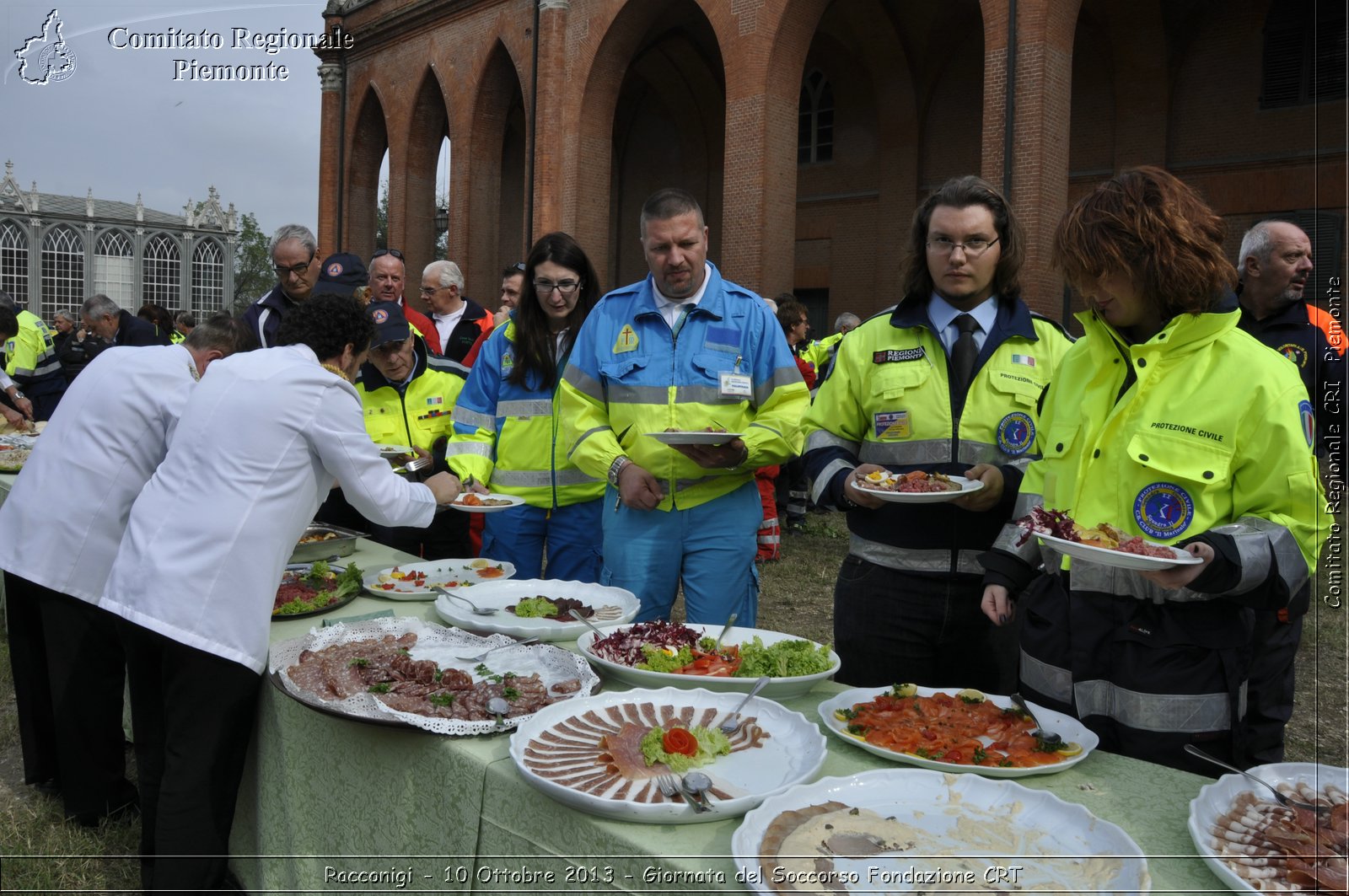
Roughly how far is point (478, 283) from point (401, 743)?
68.7ft

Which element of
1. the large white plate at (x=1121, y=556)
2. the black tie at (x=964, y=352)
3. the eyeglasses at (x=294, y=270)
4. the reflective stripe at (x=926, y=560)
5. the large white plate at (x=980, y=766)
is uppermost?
the eyeglasses at (x=294, y=270)

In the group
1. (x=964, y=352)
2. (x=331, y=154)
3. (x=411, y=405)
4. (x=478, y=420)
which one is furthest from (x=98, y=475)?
(x=331, y=154)

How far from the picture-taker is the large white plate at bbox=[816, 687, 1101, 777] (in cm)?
175

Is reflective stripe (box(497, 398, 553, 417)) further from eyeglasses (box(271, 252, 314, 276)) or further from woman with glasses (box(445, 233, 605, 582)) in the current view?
eyeglasses (box(271, 252, 314, 276))

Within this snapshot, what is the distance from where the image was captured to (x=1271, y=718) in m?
2.72

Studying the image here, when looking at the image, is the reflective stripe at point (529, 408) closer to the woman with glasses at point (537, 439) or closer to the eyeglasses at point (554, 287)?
the woman with glasses at point (537, 439)

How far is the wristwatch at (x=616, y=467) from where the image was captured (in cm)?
326

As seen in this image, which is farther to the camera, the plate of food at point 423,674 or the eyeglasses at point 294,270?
the eyeglasses at point 294,270

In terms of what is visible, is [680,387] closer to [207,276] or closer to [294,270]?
[294,270]

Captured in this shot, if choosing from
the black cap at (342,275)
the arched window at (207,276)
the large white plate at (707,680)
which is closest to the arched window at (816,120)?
the black cap at (342,275)

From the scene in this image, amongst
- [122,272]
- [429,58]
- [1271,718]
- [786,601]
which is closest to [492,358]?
[1271,718]

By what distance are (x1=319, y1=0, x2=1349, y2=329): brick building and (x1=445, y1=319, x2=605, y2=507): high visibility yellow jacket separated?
933cm

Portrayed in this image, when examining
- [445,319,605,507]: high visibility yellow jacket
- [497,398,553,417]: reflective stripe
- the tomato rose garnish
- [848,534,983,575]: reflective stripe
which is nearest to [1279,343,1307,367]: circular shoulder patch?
[848,534,983,575]: reflective stripe

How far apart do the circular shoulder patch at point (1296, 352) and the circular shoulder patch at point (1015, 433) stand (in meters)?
1.90
